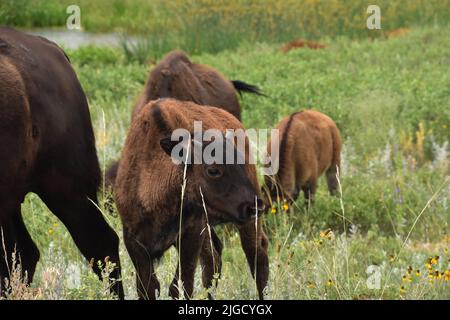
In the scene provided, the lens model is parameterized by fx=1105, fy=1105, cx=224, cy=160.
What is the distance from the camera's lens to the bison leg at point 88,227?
6059 mm

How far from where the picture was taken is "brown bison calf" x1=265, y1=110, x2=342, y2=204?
397 inches

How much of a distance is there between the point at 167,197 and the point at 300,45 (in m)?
13.8

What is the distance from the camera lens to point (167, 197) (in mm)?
6164

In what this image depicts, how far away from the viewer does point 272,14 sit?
22.0 meters

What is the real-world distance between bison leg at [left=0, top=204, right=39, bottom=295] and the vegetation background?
16cm

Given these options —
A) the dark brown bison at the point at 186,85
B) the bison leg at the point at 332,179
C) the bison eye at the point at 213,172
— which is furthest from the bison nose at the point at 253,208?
the bison leg at the point at 332,179

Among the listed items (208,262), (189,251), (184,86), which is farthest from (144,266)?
(184,86)

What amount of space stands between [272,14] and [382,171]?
37.5ft

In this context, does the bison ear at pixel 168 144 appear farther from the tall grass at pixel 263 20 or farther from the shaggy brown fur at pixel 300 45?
the tall grass at pixel 263 20

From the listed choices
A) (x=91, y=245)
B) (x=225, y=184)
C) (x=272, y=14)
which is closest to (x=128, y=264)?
(x=91, y=245)

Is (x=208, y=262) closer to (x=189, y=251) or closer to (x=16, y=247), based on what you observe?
(x=189, y=251)

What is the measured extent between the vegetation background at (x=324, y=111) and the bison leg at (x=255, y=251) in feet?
0.46

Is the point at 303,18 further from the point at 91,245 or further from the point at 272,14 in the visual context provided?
the point at 91,245

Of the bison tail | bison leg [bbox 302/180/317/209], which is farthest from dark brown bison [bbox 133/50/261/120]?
bison leg [bbox 302/180/317/209]
